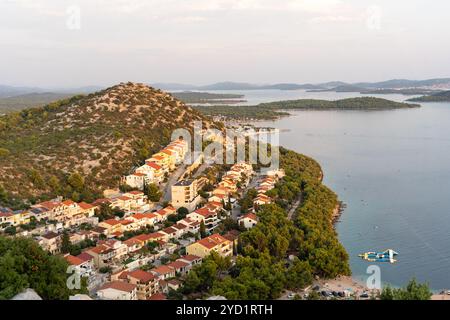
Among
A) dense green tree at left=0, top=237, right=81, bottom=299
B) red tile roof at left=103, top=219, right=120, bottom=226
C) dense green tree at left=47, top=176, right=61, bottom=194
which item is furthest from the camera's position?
dense green tree at left=47, top=176, right=61, bottom=194

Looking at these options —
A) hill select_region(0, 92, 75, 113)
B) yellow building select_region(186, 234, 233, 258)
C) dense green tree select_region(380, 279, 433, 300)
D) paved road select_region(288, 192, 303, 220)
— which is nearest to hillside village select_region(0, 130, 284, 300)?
yellow building select_region(186, 234, 233, 258)

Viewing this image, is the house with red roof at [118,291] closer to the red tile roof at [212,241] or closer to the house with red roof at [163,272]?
the house with red roof at [163,272]

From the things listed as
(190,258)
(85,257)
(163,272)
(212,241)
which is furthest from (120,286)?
(212,241)

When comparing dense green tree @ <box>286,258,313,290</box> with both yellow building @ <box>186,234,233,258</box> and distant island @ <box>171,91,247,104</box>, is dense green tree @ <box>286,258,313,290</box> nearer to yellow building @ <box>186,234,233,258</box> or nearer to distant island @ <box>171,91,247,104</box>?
yellow building @ <box>186,234,233,258</box>

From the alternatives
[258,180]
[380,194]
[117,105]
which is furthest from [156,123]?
[380,194]

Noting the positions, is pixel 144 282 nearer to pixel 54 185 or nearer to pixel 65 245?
pixel 65 245

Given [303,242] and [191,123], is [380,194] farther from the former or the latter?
[191,123]
